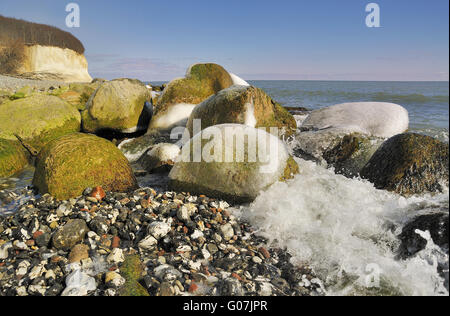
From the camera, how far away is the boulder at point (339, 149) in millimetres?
5461

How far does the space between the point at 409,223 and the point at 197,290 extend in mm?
2332

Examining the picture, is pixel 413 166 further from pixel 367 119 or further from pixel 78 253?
pixel 78 253

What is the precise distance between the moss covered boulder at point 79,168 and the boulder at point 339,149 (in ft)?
12.0

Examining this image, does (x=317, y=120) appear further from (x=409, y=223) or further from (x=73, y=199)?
(x=73, y=199)

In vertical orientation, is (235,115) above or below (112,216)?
above

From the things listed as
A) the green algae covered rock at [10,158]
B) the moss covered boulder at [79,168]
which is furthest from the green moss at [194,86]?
the moss covered boulder at [79,168]

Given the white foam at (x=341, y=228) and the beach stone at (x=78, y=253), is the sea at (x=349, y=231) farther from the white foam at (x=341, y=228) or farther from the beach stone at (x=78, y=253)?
the beach stone at (x=78, y=253)

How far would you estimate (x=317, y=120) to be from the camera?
315 inches

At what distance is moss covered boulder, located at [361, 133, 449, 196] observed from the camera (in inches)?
157

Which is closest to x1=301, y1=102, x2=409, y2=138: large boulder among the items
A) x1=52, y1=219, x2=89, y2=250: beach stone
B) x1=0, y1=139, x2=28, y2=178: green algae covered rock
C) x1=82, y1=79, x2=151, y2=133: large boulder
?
x1=82, y1=79, x2=151, y2=133: large boulder

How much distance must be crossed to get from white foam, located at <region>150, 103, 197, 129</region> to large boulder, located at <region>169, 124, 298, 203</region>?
4.20 metres

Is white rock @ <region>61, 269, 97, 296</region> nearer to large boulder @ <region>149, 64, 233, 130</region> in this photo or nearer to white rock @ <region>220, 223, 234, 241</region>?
white rock @ <region>220, 223, 234, 241</region>

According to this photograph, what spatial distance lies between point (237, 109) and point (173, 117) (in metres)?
3.13

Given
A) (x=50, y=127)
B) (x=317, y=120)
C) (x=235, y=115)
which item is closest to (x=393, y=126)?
(x=317, y=120)
